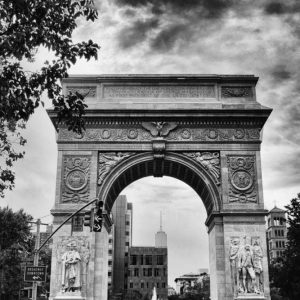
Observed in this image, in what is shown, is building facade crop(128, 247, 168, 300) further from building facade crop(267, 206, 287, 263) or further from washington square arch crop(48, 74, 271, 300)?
washington square arch crop(48, 74, 271, 300)

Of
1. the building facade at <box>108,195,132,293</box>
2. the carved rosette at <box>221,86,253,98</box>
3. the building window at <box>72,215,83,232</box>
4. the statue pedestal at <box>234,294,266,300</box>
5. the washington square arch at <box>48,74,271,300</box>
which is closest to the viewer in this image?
the statue pedestal at <box>234,294,266,300</box>

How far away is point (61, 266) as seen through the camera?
26.2 m

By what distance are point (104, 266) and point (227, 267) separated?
22.9ft

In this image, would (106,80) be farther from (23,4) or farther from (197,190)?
(23,4)

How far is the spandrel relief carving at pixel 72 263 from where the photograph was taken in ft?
84.6

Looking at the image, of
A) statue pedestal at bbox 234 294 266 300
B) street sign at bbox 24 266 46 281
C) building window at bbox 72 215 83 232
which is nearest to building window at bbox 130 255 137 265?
building window at bbox 72 215 83 232

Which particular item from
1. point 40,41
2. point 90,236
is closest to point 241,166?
point 90,236

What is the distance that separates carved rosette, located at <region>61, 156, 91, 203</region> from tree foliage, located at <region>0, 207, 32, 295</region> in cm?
1635

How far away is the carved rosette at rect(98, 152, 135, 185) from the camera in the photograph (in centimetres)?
2816

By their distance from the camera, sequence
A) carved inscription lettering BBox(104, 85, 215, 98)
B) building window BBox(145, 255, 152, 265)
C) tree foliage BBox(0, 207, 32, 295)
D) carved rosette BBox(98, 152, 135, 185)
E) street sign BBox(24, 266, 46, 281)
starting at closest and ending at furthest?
street sign BBox(24, 266, 46, 281), carved rosette BBox(98, 152, 135, 185), carved inscription lettering BBox(104, 85, 215, 98), tree foliage BBox(0, 207, 32, 295), building window BBox(145, 255, 152, 265)

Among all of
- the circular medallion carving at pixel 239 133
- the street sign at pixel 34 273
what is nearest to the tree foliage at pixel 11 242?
the circular medallion carving at pixel 239 133

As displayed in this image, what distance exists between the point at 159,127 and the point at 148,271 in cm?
8128

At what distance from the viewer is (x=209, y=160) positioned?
28281mm

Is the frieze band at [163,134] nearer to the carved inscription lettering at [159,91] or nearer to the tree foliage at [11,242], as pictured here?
the carved inscription lettering at [159,91]
